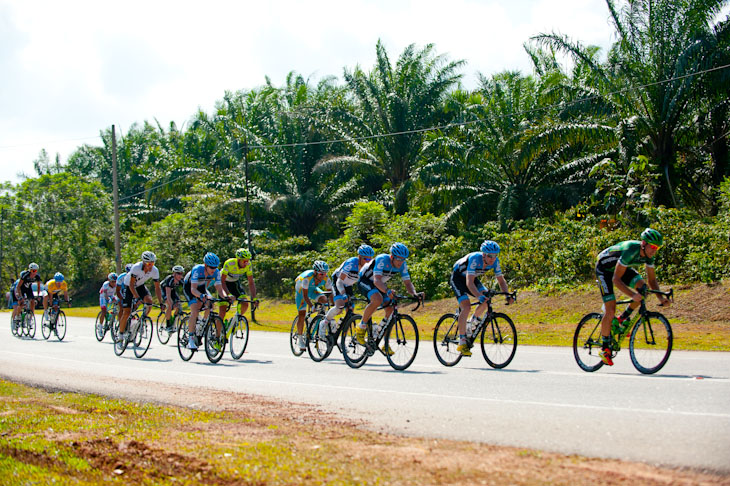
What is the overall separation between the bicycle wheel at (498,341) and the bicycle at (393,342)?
44.3 inches

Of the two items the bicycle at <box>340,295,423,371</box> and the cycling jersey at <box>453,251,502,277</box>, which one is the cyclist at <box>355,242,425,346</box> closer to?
the bicycle at <box>340,295,423,371</box>

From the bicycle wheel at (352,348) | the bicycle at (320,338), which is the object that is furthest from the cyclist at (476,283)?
the bicycle at (320,338)

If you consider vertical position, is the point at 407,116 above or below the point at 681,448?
above

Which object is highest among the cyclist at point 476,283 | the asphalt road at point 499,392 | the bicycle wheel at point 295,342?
the cyclist at point 476,283

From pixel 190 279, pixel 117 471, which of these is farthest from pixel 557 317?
pixel 117 471

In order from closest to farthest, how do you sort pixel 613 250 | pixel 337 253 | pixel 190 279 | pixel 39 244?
pixel 613 250
pixel 190 279
pixel 337 253
pixel 39 244

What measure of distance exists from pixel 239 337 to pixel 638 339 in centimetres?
745

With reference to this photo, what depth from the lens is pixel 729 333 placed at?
1619 centimetres

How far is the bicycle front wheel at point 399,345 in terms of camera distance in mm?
11844

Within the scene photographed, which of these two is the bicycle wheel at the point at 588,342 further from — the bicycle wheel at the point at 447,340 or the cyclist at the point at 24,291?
the cyclist at the point at 24,291

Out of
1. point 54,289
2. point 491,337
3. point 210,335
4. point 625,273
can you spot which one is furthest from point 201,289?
point 54,289

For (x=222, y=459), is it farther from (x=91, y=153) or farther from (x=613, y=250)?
(x=91, y=153)

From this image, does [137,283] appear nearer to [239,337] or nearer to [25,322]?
[239,337]

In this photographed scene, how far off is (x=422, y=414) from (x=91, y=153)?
74.4 metres
